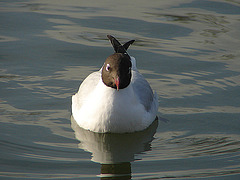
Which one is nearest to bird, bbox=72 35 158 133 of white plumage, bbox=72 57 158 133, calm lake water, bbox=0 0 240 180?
white plumage, bbox=72 57 158 133

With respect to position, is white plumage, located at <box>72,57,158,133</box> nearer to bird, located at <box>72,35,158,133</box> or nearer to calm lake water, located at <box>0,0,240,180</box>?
bird, located at <box>72,35,158,133</box>

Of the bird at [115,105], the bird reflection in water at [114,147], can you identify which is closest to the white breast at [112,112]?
the bird at [115,105]

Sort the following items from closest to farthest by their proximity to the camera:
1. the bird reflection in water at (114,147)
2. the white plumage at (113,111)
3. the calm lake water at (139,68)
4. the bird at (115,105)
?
the bird reflection in water at (114,147) → the calm lake water at (139,68) → the bird at (115,105) → the white plumage at (113,111)

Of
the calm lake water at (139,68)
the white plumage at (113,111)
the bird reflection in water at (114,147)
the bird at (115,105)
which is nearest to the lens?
the bird reflection in water at (114,147)

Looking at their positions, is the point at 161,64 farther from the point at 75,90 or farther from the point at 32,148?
the point at 32,148

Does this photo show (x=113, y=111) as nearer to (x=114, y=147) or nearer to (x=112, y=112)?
(x=112, y=112)

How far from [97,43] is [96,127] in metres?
4.33

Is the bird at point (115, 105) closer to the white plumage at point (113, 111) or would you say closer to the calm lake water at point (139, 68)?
the white plumage at point (113, 111)

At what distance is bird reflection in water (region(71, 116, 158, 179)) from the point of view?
21.2 ft

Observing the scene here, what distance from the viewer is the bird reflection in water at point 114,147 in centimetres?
646

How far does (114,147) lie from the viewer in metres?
7.18

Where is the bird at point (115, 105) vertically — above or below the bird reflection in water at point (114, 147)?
above

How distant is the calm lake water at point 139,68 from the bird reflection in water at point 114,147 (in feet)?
0.05

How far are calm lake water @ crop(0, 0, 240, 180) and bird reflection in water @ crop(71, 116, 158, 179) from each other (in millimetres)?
15
